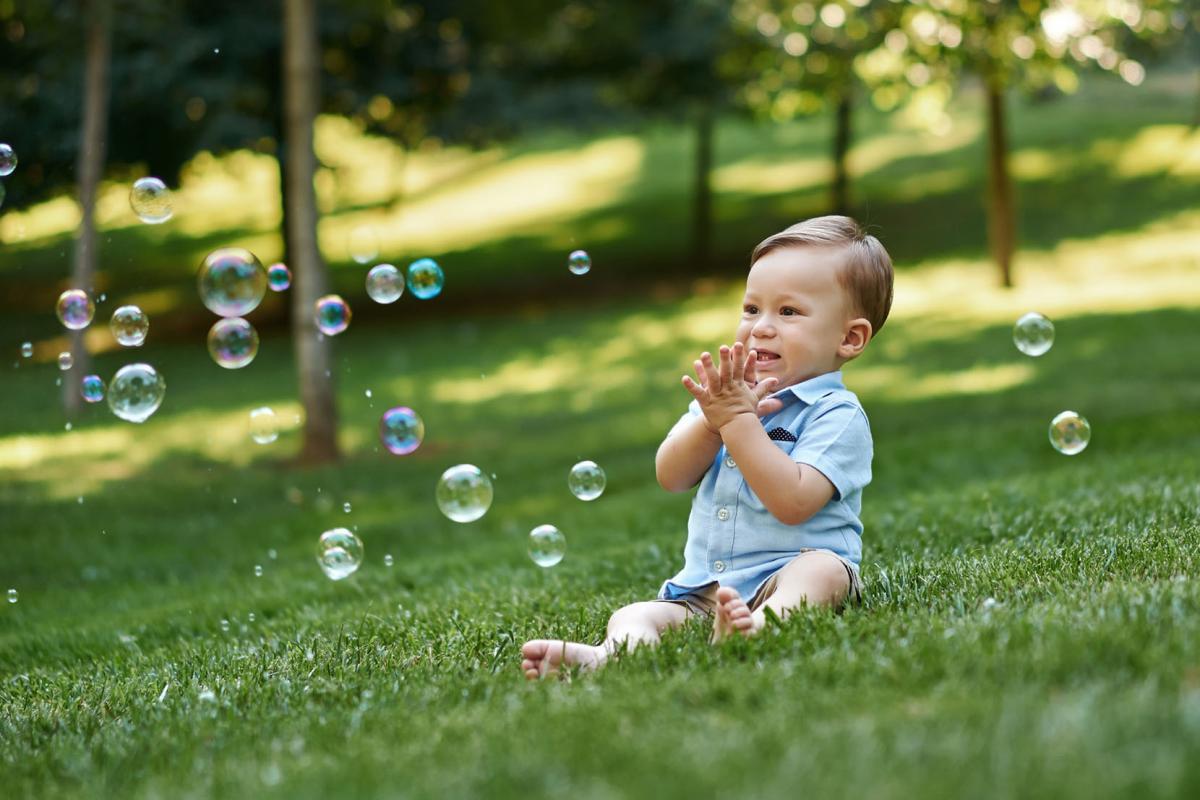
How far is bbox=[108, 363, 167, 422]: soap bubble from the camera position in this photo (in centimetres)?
547

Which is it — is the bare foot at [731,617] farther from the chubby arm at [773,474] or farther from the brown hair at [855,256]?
the brown hair at [855,256]

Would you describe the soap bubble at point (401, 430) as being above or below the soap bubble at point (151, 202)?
below

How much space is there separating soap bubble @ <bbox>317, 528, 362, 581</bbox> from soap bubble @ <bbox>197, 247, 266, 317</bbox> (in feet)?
3.77

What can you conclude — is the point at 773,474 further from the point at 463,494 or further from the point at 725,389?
the point at 463,494

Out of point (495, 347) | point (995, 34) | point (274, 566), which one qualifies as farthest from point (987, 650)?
point (495, 347)

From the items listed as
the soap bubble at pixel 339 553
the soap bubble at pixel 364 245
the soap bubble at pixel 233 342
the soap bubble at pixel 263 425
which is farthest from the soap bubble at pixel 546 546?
the soap bubble at pixel 364 245

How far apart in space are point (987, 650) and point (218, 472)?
28.9ft

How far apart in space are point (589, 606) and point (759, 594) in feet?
3.23

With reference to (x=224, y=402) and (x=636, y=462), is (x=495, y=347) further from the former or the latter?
(x=636, y=462)

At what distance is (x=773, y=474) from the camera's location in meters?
3.63

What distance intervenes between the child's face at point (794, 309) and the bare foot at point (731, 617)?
0.71 m

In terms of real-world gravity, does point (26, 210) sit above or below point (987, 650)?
above

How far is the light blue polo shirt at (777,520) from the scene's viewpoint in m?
3.75

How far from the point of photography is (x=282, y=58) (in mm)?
20391
